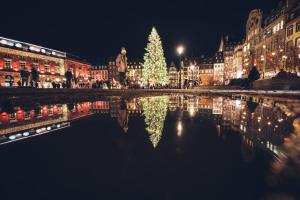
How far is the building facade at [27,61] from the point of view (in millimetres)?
39531

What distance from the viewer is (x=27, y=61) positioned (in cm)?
4556

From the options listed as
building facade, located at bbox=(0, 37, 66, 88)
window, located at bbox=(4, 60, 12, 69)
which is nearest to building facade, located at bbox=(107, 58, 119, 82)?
building facade, located at bbox=(0, 37, 66, 88)

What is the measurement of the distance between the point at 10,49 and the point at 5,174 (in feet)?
162

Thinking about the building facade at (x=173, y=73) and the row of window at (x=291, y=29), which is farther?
the building facade at (x=173, y=73)

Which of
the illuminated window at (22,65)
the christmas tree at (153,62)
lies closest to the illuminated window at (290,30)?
the christmas tree at (153,62)

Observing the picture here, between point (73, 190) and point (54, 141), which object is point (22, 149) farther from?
point (73, 190)

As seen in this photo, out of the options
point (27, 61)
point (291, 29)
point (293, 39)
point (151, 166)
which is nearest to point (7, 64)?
point (27, 61)

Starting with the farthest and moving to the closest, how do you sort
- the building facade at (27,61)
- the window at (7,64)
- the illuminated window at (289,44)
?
Answer: 1. the window at (7,64)
2. the building facade at (27,61)
3. the illuminated window at (289,44)

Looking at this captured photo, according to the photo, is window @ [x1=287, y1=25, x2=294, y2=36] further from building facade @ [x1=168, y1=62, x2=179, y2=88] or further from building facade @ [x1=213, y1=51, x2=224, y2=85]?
building facade @ [x1=168, y1=62, x2=179, y2=88]

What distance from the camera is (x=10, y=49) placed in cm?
4072

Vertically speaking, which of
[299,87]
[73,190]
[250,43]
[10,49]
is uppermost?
[250,43]

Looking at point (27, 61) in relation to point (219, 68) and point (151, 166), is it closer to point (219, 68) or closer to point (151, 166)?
point (151, 166)

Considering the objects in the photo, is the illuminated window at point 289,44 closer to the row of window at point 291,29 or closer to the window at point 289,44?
the window at point 289,44

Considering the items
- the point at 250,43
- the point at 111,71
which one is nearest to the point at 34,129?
the point at 250,43
